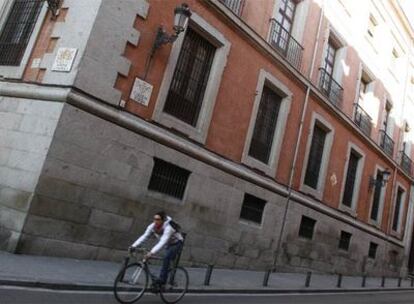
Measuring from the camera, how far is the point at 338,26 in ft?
62.3

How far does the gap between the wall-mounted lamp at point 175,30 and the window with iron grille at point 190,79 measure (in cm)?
120

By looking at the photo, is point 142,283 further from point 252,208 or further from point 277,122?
point 277,122

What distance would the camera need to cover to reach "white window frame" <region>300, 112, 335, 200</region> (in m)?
17.2

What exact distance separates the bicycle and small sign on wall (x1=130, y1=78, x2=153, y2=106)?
4020 mm

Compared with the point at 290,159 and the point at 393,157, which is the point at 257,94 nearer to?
the point at 290,159

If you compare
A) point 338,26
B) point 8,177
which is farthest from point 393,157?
point 8,177

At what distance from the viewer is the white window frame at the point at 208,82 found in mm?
11359

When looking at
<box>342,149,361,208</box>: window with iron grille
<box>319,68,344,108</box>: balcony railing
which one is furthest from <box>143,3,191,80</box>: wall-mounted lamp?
<box>342,149,361,208</box>: window with iron grille

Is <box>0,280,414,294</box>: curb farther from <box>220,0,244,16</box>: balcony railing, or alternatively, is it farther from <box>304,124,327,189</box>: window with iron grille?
<box>220,0,244,16</box>: balcony railing

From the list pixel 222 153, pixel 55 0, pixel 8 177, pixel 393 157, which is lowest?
pixel 8 177

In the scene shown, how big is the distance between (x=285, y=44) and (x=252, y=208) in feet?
18.3

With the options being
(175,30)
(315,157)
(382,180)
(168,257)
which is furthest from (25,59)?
(382,180)

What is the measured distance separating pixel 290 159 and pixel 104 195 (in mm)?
8057

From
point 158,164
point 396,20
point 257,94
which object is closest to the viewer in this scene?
point 158,164
